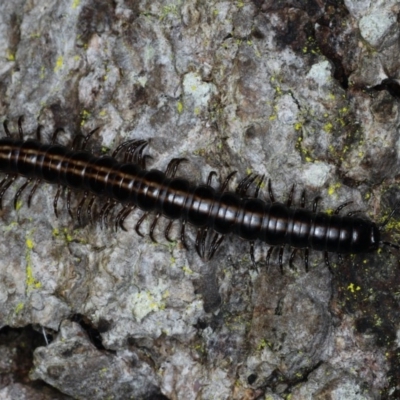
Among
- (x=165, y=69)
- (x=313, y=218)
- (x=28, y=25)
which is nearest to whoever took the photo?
(x=313, y=218)

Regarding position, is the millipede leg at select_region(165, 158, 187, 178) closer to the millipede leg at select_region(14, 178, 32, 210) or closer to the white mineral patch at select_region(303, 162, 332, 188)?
the white mineral patch at select_region(303, 162, 332, 188)

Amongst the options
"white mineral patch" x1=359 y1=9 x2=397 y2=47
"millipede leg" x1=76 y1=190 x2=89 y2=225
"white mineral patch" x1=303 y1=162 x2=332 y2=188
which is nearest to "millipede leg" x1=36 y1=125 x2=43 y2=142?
"millipede leg" x1=76 y1=190 x2=89 y2=225

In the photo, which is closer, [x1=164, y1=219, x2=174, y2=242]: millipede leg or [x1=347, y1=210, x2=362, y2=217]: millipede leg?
[x1=347, y1=210, x2=362, y2=217]: millipede leg

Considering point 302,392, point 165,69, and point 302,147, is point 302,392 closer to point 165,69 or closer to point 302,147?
point 302,147

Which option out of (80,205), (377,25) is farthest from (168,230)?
(377,25)

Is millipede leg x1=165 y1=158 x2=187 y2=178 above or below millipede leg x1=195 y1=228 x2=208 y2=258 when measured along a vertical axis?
above

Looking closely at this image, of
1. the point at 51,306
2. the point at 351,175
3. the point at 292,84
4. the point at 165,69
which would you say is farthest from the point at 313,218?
the point at 51,306

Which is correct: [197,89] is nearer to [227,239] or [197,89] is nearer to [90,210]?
[227,239]

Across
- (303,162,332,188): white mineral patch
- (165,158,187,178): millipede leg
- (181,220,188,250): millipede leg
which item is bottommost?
(181,220,188,250): millipede leg
